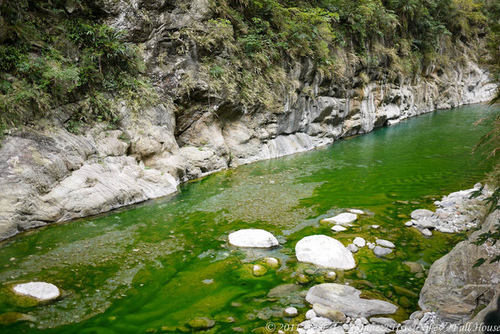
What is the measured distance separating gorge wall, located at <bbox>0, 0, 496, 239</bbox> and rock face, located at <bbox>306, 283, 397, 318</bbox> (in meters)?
3.56

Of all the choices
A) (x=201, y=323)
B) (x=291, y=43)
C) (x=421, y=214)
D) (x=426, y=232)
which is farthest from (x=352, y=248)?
(x=291, y=43)

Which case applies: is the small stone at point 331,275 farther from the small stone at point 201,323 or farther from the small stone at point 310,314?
the small stone at point 201,323

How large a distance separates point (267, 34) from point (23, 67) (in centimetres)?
1019

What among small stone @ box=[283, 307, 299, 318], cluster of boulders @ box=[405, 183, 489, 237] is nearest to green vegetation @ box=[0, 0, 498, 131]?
cluster of boulders @ box=[405, 183, 489, 237]

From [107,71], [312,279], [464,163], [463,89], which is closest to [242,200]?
[312,279]

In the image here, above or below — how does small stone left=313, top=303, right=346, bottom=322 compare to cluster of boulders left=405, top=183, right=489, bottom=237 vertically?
above

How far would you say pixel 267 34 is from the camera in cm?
1452

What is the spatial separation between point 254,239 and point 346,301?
2.17 m

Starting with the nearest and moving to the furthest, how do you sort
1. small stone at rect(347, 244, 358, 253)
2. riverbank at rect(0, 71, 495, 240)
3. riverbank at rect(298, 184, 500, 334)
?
riverbank at rect(298, 184, 500, 334)
small stone at rect(347, 244, 358, 253)
riverbank at rect(0, 71, 495, 240)

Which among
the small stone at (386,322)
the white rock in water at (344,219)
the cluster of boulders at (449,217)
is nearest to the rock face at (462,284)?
the small stone at (386,322)

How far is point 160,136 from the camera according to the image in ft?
32.6

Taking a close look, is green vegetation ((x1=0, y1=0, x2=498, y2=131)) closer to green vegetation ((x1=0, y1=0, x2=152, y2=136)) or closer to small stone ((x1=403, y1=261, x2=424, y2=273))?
green vegetation ((x1=0, y1=0, x2=152, y2=136))

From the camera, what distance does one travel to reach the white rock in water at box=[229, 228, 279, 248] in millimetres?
5594

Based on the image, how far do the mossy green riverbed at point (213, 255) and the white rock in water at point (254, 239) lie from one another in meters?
0.15
